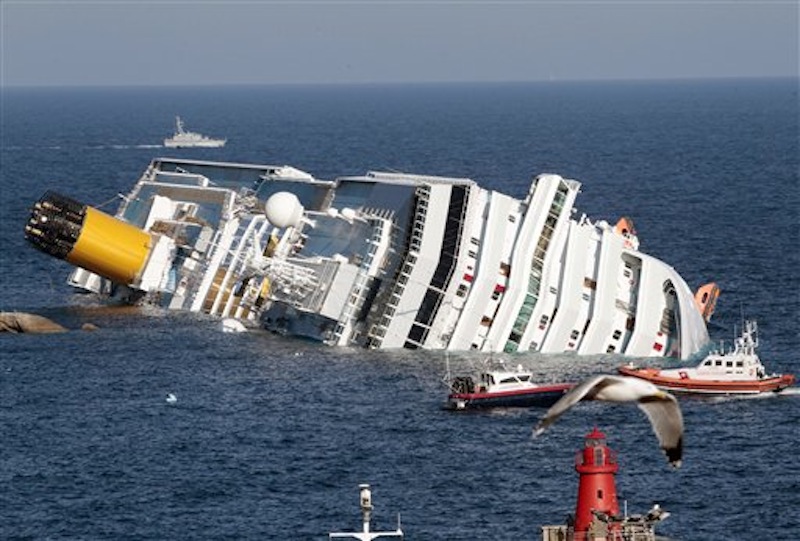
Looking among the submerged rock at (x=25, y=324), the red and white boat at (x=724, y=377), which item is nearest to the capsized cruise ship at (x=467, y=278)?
the red and white boat at (x=724, y=377)

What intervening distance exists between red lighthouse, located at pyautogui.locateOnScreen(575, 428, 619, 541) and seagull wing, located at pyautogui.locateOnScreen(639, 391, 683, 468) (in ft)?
8.28

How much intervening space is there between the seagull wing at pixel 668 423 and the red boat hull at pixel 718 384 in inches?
2094

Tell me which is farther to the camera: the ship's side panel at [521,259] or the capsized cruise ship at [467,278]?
the capsized cruise ship at [467,278]

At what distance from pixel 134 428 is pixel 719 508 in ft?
92.8

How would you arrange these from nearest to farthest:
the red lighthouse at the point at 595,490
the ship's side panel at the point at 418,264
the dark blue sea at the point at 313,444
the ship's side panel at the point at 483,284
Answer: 1. the red lighthouse at the point at 595,490
2. the dark blue sea at the point at 313,444
3. the ship's side panel at the point at 483,284
4. the ship's side panel at the point at 418,264

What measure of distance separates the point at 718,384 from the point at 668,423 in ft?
182

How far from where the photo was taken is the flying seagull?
39.3m

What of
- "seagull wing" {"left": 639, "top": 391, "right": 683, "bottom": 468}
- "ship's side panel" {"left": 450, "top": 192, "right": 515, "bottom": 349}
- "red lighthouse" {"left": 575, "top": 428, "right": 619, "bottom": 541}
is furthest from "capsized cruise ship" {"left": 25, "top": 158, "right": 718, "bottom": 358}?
"seagull wing" {"left": 639, "top": 391, "right": 683, "bottom": 468}

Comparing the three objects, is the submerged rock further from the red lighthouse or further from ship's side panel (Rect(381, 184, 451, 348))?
the red lighthouse

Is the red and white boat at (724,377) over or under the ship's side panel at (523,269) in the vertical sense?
under

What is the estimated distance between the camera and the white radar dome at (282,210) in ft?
381

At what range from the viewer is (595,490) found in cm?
4466

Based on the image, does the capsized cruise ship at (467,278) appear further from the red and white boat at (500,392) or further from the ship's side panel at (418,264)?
the red and white boat at (500,392)

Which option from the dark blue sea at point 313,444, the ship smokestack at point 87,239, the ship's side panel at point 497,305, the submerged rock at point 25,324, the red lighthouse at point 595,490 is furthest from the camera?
the ship smokestack at point 87,239
